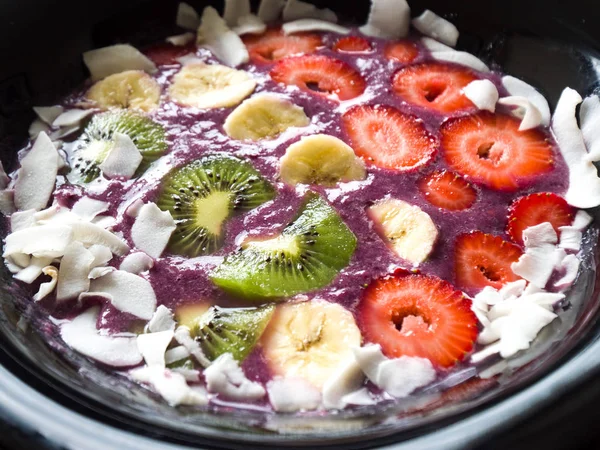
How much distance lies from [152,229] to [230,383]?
17.0 inches

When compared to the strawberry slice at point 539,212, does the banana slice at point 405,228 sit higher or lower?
lower

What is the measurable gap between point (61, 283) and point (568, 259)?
1050 mm

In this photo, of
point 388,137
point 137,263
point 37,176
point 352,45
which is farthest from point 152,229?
point 352,45

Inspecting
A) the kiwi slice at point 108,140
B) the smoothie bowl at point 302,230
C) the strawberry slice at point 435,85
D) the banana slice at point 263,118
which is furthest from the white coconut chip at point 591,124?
the kiwi slice at point 108,140

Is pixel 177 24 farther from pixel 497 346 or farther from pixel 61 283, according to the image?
pixel 497 346

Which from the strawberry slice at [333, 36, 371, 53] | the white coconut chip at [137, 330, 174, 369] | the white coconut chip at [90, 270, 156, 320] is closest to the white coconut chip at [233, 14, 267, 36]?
the strawberry slice at [333, 36, 371, 53]

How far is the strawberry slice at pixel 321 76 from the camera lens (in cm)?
210

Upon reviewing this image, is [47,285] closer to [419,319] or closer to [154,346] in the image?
[154,346]

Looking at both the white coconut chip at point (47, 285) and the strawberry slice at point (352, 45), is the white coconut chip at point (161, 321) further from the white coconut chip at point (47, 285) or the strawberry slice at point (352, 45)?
the strawberry slice at point (352, 45)

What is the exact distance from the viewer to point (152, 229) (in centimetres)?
170

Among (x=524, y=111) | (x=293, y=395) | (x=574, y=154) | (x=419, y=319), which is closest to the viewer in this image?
(x=293, y=395)

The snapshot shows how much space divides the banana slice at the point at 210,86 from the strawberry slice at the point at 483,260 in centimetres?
73

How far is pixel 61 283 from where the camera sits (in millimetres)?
1600

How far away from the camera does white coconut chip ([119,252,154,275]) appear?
5.39 ft
